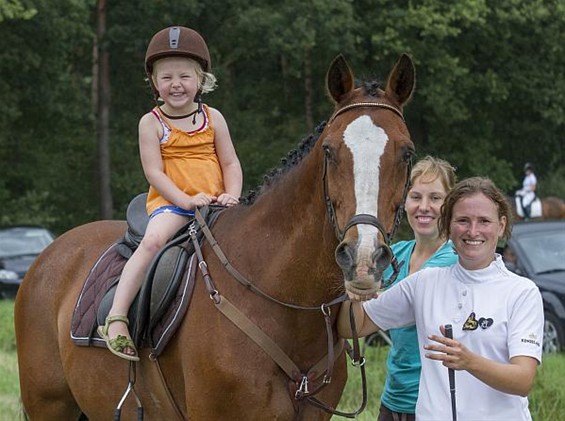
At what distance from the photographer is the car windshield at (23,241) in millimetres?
21578

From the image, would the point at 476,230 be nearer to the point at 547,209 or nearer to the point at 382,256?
the point at 382,256

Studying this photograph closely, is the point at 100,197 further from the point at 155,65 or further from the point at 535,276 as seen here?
the point at 155,65

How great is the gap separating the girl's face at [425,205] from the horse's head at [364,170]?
0.73 metres

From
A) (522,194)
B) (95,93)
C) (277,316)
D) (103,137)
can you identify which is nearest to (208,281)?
(277,316)

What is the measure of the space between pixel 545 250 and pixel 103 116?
819 inches

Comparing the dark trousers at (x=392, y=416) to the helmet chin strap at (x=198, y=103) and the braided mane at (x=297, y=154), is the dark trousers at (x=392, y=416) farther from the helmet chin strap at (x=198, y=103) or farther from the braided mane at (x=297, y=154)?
the helmet chin strap at (x=198, y=103)

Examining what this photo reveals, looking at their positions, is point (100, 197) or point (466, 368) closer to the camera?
point (466, 368)

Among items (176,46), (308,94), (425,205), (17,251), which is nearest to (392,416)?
(425,205)

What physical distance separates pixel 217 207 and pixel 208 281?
58 cm

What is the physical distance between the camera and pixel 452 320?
429 cm

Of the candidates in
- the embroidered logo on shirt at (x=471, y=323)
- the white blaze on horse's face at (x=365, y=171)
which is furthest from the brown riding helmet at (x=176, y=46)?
the embroidered logo on shirt at (x=471, y=323)

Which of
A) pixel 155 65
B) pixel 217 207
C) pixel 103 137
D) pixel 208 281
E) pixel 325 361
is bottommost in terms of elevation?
pixel 325 361

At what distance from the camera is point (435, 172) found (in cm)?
536

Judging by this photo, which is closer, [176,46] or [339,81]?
[339,81]
